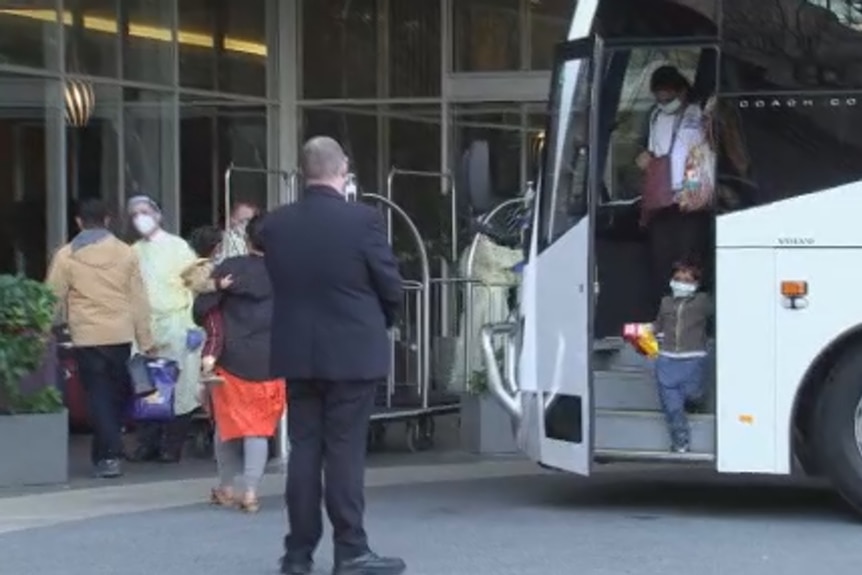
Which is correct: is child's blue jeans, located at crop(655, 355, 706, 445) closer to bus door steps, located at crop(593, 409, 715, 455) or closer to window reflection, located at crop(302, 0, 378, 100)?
bus door steps, located at crop(593, 409, 715, 455)

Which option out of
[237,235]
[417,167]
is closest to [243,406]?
[237,235]

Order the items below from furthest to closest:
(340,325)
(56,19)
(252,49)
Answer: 1. (252,49)
2. (56,19)
3. (340,325)

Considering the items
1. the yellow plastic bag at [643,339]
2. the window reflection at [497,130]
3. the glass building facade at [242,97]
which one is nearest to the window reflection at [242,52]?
the glass building facade at [242,97]

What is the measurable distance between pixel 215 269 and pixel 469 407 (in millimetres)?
4009

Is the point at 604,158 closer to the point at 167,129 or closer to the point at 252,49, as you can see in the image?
the point at 167,129

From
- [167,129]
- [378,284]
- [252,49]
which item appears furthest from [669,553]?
[252,49]

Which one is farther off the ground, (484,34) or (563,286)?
(484,34)

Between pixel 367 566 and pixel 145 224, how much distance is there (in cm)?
588

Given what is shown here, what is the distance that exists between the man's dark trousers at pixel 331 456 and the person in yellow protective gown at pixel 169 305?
521 centimetres

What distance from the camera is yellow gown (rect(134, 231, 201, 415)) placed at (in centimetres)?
1410

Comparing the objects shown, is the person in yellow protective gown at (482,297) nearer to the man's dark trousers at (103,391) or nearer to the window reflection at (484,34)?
the man's dark trousers at (103,391)

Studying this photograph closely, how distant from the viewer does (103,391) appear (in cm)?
1345

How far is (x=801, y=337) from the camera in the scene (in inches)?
416

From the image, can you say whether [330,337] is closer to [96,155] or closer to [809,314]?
[809,314]
